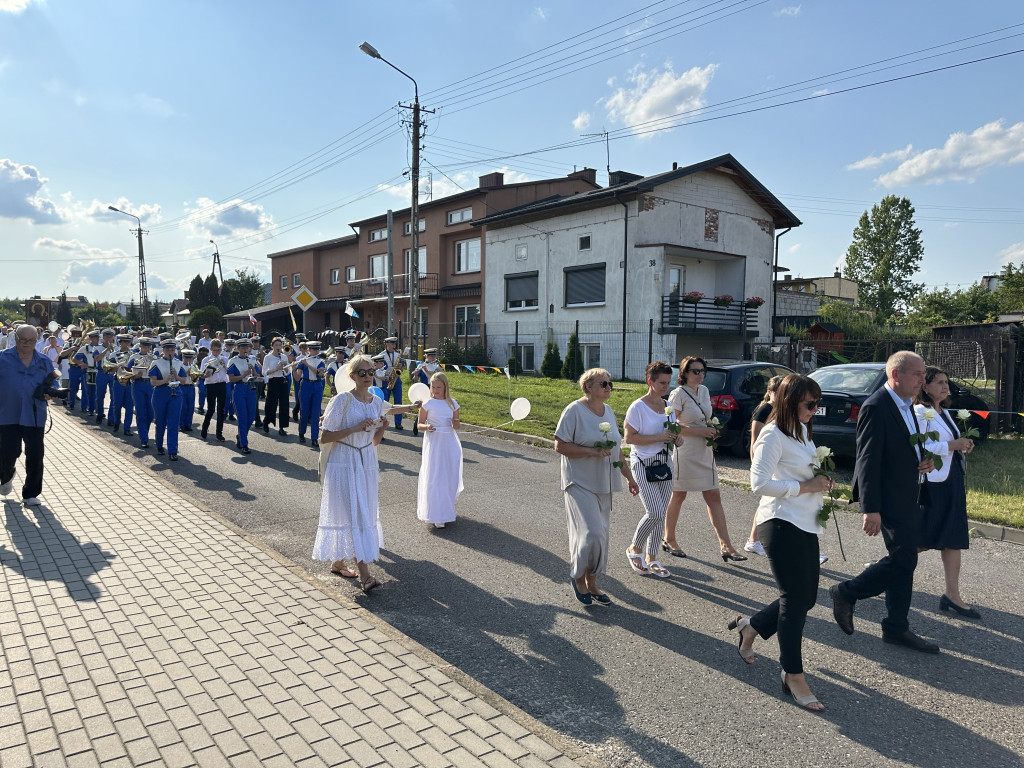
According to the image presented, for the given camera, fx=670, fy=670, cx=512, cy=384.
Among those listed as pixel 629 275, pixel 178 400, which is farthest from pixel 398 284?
pixel 178 400

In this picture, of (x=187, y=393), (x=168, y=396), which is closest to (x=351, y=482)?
(x=168, y=396)

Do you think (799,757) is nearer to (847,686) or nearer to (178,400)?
(847,686)

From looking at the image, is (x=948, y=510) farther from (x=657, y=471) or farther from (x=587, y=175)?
(x=587, y=175)

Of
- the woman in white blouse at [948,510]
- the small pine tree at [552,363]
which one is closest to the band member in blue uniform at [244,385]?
the woman in white blouse at [948,510]

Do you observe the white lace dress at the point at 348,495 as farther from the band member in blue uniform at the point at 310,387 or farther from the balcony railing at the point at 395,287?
the balcony railing at the point at 395,287

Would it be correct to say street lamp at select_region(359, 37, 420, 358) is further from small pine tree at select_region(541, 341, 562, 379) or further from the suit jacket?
the suit jacket

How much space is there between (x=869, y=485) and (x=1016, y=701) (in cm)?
133

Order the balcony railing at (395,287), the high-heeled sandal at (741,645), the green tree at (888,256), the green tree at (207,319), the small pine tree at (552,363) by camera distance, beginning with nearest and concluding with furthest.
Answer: the high-heeled sandal at (741,645) → the small pine tree at (552,363) → the balcony railing at (395,287) → the green tree at (207,319) → the green tree at (888,256)

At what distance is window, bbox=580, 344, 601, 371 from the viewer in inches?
1068

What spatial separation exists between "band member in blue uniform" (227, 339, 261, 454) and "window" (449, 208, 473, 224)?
81.5 ft

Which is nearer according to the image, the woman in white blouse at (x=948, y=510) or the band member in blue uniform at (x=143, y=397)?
the woman in white blouse at (x=948, y=510)

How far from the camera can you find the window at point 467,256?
117 feet

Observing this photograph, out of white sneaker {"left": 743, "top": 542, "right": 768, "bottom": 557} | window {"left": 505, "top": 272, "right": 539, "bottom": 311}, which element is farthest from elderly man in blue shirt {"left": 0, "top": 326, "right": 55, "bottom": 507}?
window {"left": 505, "top": 272, "right": 539, "bottom": 311}

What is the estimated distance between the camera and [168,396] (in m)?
10.9
